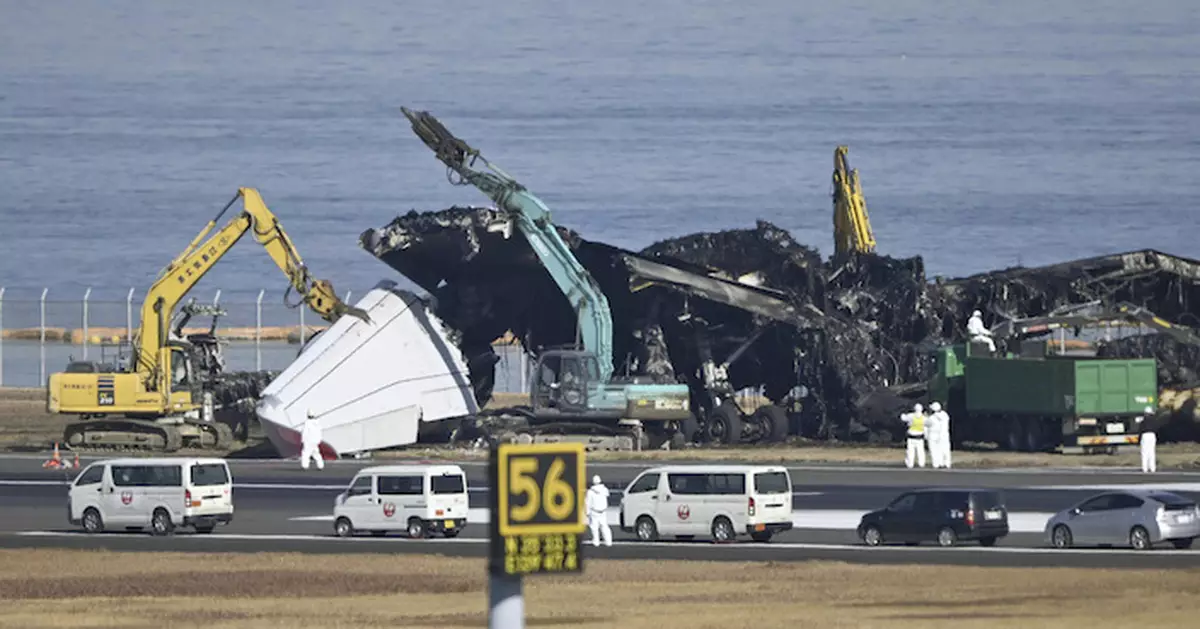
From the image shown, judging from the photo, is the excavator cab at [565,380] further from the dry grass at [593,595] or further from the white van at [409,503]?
the dry grass at [593,595]

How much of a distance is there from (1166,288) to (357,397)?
29.9 m

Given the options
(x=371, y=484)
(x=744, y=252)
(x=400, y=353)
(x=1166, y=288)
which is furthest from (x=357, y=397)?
(x=1166, y=288)

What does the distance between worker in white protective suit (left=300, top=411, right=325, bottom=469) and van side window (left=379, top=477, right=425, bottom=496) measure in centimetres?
2057

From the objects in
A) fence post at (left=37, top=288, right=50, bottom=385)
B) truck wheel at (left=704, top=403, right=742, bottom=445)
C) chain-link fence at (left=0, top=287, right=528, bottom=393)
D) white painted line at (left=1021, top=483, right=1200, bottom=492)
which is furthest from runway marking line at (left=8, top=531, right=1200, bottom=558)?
fence post at (left=37, top=288, right=50, bottom=385)

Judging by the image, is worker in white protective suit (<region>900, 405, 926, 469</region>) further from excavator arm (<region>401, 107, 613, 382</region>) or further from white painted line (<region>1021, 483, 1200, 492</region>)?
excavator arm (<region>401, 107, 613, 382</region>)

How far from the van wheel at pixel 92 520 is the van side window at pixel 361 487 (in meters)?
6.11

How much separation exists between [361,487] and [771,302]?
32.5 metres

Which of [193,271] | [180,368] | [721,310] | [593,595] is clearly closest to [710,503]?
[593,595]

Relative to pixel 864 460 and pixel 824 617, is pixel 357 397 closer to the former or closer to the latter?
pixel 864 460

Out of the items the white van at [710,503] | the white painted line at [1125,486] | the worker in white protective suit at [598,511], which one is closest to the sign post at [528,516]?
the worker in white protective suit at [598,511]

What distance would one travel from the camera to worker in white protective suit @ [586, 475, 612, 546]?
48.3 metres

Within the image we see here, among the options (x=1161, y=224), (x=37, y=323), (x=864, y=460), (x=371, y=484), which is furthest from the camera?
(x=1161, y=224)

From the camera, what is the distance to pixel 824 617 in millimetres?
36250

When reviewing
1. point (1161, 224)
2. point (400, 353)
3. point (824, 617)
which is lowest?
point (824, 617)
